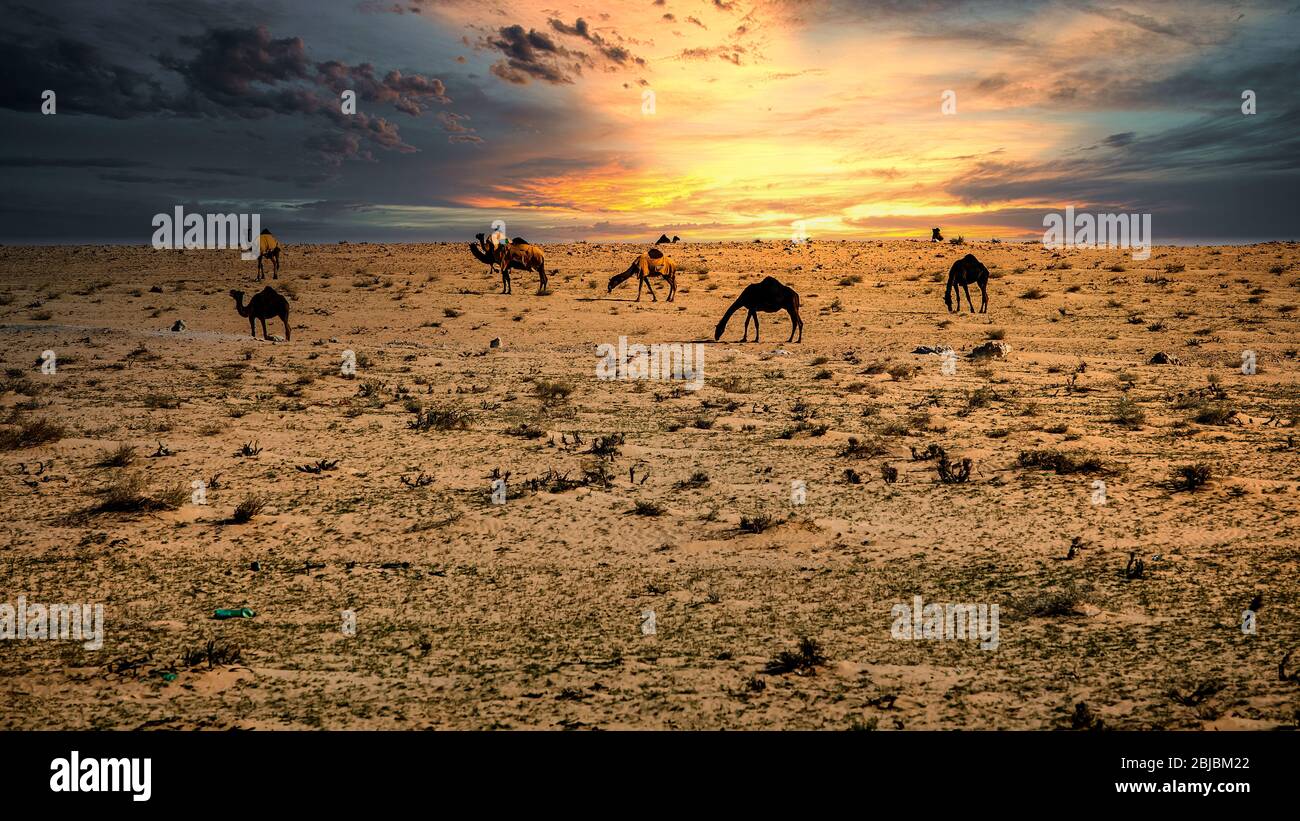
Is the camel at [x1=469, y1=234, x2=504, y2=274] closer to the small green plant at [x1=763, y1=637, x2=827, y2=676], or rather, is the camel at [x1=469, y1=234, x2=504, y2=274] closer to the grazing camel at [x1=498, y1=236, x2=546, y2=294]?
the grazing camel at [x1=498, y1=236, x2=546, y2=294]

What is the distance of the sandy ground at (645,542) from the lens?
513 centimetres

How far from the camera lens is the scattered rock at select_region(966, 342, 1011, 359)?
19.5m

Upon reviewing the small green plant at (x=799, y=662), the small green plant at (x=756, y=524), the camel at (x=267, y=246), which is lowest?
the small green plant at (x=799, y=662)

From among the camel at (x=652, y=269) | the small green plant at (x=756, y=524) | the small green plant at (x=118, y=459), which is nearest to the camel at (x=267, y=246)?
the camel at (x=652, y=269)

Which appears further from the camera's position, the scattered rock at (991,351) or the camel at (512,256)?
the camel at (512,256)

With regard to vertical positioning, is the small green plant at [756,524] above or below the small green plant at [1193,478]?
below

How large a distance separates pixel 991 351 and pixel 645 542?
575 inches

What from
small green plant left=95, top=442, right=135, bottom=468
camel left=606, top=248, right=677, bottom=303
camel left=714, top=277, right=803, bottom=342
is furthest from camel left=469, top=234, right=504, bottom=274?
small green plant left=95, top=442, right=135, bottom=468

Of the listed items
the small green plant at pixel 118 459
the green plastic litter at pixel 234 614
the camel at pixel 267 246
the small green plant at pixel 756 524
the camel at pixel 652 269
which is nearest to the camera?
the green plastic litter at pixel 234 614

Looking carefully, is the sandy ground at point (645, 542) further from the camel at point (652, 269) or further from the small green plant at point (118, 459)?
the camel at point (652, 269)

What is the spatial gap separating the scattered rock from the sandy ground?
37 centimetres

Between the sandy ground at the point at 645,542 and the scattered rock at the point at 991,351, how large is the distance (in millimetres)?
374
